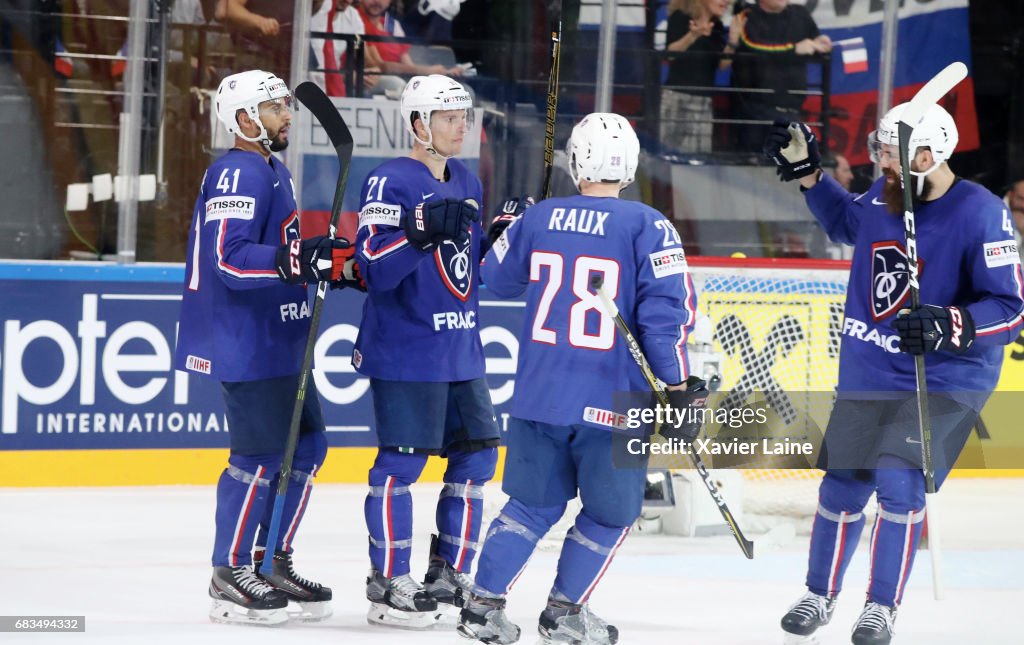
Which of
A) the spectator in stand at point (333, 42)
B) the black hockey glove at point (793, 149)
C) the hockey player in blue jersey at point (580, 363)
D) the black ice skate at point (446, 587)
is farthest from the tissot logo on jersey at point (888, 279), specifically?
the spectator in stand at point (333, 42)

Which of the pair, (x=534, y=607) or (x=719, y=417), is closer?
(x=534, y=607)

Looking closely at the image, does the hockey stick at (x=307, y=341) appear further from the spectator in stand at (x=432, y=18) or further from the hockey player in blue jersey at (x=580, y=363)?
the spectator in stand at (x=432, y=18)

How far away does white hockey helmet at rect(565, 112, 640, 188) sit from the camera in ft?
11.7

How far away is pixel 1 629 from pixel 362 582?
1121 mm

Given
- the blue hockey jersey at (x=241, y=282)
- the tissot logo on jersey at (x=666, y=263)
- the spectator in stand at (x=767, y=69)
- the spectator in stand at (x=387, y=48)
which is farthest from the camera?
the spectator in stand at (x=767, y=69)

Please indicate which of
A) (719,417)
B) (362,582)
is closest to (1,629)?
(362,582)

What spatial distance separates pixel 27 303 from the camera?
230 inches

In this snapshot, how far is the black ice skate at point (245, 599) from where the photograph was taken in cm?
396

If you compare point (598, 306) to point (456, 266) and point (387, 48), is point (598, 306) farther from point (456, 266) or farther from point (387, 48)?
point (387, 48)

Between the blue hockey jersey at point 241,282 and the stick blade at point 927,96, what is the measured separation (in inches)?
63.2

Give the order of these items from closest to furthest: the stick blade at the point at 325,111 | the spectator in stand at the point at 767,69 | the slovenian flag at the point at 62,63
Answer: the stick blade at the point at 325,111, the slovenian flag at the point at 62,63, the spectator in stand at the point at 767,69

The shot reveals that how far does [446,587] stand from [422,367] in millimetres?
597

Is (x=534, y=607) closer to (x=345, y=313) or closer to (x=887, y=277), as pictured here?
(x=887, y=277)

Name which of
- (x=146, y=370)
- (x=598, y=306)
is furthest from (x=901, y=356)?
(x=146, y=370)
